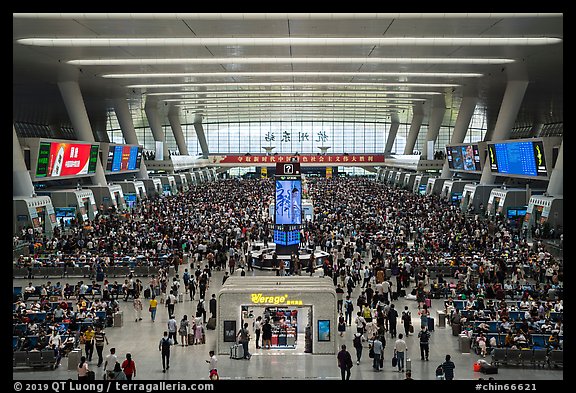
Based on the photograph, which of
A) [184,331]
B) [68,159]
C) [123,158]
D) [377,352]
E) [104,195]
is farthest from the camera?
[123,158]

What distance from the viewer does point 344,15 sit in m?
20.8

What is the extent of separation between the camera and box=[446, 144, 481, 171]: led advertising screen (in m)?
41.8

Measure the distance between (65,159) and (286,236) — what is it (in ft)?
48.8

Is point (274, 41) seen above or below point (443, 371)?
above

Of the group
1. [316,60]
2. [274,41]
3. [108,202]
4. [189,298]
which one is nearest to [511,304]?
[189,298]

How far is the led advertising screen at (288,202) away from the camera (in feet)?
78.3

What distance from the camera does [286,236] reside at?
2380 cm

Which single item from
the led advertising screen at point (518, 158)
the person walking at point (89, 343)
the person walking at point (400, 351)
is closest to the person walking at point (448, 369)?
the person walking at point (400, 351)

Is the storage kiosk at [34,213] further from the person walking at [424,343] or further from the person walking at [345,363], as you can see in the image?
the person walking at [345,363]

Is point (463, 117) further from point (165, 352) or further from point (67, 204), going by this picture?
point (165, 352)

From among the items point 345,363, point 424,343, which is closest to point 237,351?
point 345,363

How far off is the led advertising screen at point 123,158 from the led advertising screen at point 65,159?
11.0ft

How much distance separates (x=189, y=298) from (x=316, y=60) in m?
15.7
